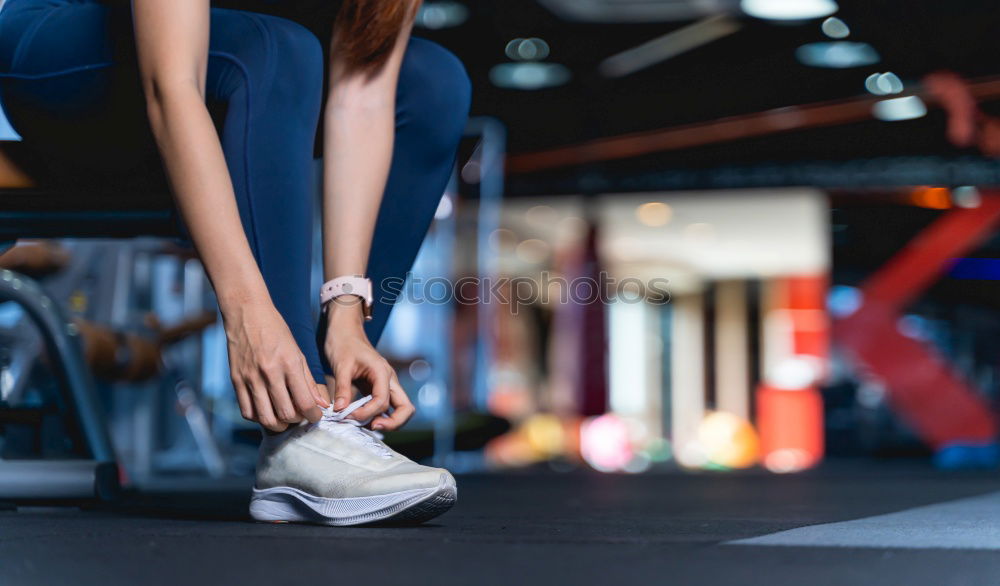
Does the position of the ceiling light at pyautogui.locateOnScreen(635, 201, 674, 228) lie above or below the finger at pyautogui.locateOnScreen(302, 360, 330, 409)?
above

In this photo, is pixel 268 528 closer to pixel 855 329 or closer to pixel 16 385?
pixel 16 385

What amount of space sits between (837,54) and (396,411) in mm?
7190

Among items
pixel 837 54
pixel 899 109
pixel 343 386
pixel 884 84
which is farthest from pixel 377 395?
pixel 899 109

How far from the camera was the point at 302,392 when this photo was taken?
32.0 inches

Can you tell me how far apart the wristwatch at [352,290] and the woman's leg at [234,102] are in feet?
0.18

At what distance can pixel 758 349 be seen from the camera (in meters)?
14.5

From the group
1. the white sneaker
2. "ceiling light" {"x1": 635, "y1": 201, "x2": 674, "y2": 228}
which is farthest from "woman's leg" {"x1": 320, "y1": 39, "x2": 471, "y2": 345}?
"ceiling light" {"x1": 635, "y1": 201, "x2": 674, "y2": 228}

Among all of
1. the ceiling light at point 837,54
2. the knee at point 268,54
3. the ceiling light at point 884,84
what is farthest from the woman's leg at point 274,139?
the ceiling light at point 884,84

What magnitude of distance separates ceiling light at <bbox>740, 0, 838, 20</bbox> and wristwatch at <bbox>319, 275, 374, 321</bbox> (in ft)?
19.0

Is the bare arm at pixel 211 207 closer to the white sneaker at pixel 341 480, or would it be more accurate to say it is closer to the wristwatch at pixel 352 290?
the white sneaker at pixel 341 480

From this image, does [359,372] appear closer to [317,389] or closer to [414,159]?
[317,389]

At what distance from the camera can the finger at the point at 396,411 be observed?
0.92 metres

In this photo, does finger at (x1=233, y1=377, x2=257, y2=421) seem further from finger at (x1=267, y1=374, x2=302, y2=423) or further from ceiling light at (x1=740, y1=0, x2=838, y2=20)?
ceiling light at (x1=740, y1=0, x2=838, y2=20)

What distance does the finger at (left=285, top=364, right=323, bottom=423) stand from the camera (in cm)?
81
